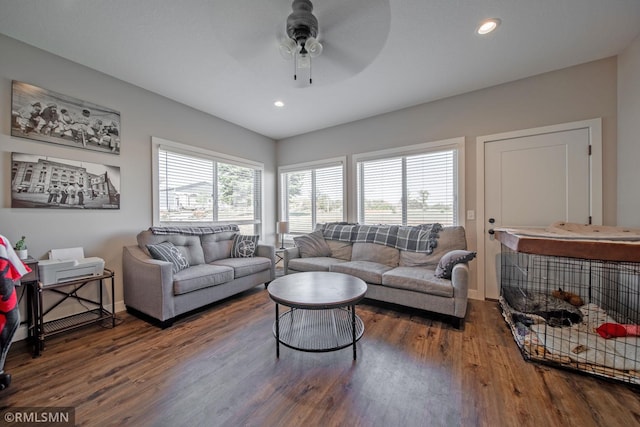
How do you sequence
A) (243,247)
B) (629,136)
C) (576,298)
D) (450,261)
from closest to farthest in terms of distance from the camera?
1. (629,136)
2. (576,298)
3. (450,261)
4. (243,247)

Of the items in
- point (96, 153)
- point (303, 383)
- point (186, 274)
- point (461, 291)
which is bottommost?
point (303, 383)

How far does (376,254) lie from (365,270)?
57 centimetres

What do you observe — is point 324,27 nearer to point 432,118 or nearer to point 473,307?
point 432,118

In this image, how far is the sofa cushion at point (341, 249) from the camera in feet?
12.0

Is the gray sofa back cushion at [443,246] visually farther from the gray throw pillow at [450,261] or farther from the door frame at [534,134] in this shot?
the gray throw pillow at [450,261]

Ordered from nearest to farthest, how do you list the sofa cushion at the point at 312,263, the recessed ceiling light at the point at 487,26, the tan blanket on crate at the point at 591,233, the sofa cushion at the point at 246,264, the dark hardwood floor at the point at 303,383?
the dark hardwood floor at the point at 303,383, the tan blanket on crate at the point at 591,233, the recessed ceiling light at the point at 487,26, the sofa cushion at the point at 246,264, the sofa cushion at the point at 312,263

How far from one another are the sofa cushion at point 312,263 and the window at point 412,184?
1.06m

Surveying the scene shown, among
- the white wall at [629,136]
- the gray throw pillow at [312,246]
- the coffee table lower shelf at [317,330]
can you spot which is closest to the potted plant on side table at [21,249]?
the coffee table lower shelf at [317,330]

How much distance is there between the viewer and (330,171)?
443cm

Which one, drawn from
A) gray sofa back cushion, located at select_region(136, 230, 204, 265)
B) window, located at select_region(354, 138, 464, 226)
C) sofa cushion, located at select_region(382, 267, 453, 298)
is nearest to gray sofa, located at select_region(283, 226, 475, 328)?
sofa cushion, located at select_region(382, 267, 453, 298)

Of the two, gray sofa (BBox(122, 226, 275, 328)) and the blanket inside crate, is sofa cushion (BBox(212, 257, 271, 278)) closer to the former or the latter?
gray sofa (BBox(122, 226, 275, 328))

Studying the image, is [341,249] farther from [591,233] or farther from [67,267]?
[67,267]

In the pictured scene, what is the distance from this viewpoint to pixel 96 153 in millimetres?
2639

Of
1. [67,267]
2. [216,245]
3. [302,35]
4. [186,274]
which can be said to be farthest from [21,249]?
[302,35]
